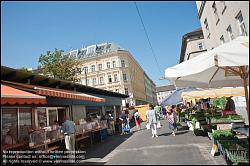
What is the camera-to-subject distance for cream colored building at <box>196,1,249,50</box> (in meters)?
16.3

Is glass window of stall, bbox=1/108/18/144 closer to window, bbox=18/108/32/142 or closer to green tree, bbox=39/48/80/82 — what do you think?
window, bbox=18/108/32/142

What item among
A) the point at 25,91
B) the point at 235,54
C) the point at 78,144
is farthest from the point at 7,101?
the point at 78,144

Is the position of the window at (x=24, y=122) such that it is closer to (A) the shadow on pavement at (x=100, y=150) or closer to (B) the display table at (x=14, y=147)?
(B) the display table at (x=14, y=147)

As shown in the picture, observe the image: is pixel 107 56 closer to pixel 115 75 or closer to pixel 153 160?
pixel 115 75

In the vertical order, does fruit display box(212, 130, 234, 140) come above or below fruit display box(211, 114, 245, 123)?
below

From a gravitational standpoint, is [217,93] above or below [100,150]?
above

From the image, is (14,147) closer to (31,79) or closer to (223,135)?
(31,79)

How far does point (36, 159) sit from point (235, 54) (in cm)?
787

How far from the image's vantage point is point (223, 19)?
20.7m

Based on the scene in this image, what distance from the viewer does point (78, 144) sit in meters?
14.0

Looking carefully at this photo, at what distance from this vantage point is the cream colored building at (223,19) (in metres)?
16.3

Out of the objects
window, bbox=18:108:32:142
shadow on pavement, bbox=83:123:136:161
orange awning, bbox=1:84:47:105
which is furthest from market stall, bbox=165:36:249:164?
window, bbox=18:108:32:142

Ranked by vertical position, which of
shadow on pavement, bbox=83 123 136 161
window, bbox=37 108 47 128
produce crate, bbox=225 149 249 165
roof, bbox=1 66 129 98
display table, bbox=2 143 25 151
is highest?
roof, bbox=1 66 129 98

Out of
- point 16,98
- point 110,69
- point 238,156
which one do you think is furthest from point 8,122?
point 110,69
